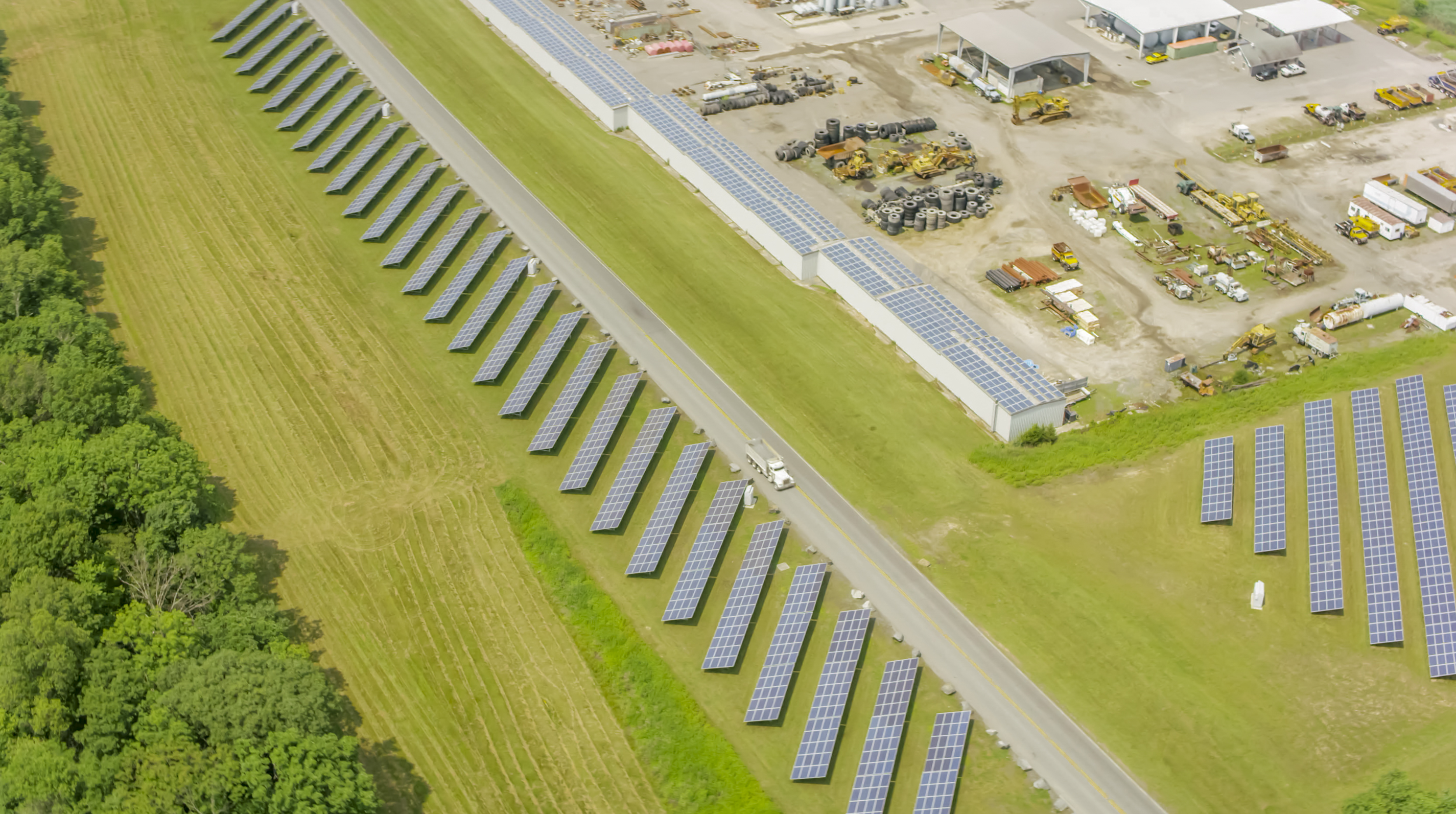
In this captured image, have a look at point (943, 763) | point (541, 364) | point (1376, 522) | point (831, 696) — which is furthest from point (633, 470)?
point (1376, 522)

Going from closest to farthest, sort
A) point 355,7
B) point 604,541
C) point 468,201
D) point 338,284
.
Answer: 1. point 604,541
2. point 338,284
3. point 468,201
4. point 355,7

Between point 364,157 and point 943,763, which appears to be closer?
point 943,763

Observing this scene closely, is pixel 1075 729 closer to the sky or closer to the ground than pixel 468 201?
closer to the ground

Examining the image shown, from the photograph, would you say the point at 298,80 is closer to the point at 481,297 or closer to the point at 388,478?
the point at 481,297

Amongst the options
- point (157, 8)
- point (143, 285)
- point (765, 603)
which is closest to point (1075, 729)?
point (765, 603)

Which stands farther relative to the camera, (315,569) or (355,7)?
(355,7)

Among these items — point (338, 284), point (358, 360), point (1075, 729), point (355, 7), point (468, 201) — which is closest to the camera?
point (1075, 729)

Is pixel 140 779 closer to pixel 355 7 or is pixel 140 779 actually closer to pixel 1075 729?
pixel 1075 729
